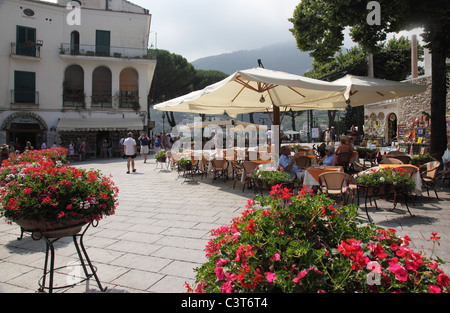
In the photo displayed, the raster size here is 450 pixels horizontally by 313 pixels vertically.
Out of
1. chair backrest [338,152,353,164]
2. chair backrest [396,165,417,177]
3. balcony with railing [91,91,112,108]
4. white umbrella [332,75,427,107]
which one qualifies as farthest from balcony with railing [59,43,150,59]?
chair backrest [396,165,417,177]

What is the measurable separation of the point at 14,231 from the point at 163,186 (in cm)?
440

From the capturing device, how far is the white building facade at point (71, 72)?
2197 centimetres

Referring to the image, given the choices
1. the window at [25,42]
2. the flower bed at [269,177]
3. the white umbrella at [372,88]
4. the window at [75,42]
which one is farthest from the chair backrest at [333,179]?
the window at [25,42]

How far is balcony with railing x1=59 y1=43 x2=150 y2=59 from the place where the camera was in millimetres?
23375

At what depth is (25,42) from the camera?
22.2 meters

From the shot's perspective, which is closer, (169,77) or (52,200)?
(52,200)

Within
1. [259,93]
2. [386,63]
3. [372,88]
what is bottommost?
[372,88]

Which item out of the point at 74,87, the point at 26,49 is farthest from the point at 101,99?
the point at 26,49

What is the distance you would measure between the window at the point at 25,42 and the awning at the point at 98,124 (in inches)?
216

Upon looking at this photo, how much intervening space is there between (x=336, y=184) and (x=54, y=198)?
4.26 m

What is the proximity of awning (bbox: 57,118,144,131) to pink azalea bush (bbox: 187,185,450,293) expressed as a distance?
2317 centimetres

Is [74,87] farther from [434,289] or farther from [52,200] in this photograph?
[434,289]

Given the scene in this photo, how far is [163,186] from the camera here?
28.9 ft
